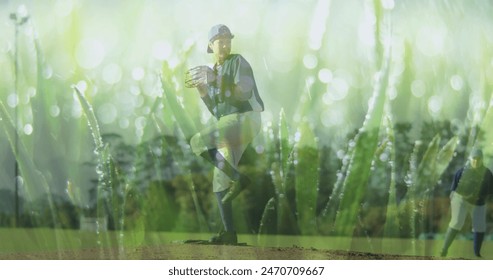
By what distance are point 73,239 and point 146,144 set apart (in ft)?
3.21

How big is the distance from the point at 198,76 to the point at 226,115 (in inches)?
15.2

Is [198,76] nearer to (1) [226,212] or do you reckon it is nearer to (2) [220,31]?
(2) [220,31]

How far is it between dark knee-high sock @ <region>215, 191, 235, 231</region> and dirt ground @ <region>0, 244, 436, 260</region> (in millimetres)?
168

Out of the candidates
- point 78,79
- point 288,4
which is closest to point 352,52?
point 288,4

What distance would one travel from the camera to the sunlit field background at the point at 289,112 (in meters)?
6.60

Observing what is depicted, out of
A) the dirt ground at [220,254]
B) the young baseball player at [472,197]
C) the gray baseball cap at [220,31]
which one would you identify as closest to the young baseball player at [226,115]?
the gray baseball cap at [220,31]

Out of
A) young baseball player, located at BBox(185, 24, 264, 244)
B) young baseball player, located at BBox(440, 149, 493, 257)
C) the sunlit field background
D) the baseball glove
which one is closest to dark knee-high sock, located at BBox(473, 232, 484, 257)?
young baseball player, located at BBox(440, 149, 493, 257)

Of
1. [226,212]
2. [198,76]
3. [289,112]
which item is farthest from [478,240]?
[198,76]

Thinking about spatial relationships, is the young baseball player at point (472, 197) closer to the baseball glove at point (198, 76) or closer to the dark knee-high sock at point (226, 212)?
the dark knee-high sock at point (226, 212)

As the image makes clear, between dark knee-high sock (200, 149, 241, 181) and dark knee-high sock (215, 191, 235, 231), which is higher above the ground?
dark knee-high sock (200, 149, 241, 181)

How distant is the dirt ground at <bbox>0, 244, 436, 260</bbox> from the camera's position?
6.64m

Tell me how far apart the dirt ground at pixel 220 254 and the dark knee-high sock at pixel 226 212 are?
0.17m

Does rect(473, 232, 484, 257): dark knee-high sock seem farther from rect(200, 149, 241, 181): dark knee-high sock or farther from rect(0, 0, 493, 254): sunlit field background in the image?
rect(200, 149, 241, 181): dark knee-high sock
